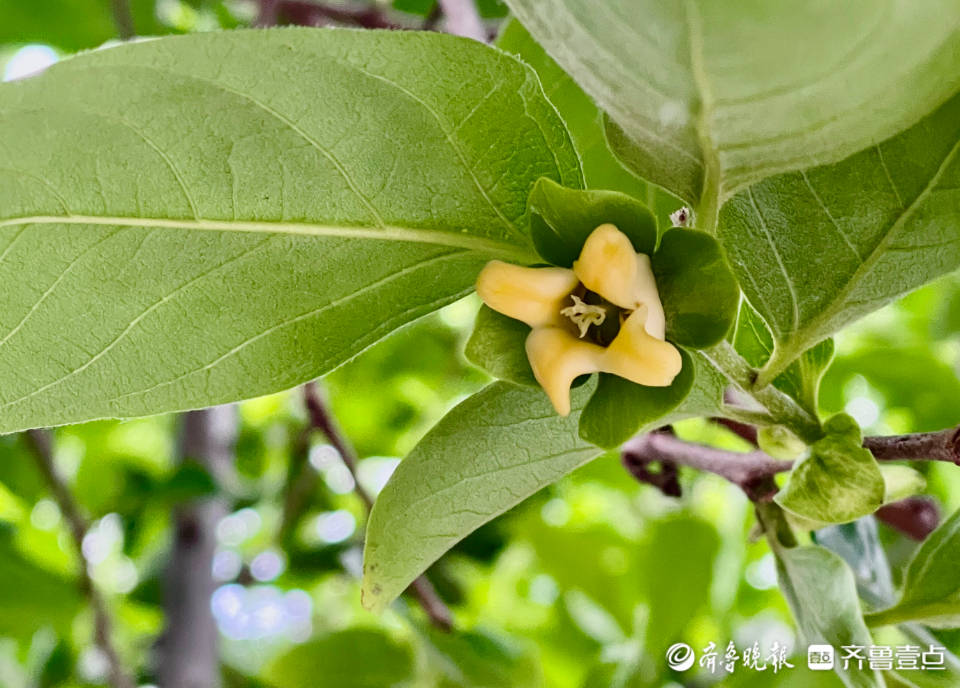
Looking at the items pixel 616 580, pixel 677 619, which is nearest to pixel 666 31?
pixel 677 619

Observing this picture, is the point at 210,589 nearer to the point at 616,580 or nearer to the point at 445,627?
the point at 445,627

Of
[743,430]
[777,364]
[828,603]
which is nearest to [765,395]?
[777,364]

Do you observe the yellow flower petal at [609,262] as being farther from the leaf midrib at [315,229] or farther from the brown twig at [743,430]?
the brown twig at [743,430]

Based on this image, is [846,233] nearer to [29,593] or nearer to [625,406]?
[625,406]

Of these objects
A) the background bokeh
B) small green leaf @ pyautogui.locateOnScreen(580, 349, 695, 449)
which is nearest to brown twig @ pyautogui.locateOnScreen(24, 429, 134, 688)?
the background bokeh

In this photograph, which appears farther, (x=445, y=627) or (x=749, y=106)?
(x=445, y=627)
